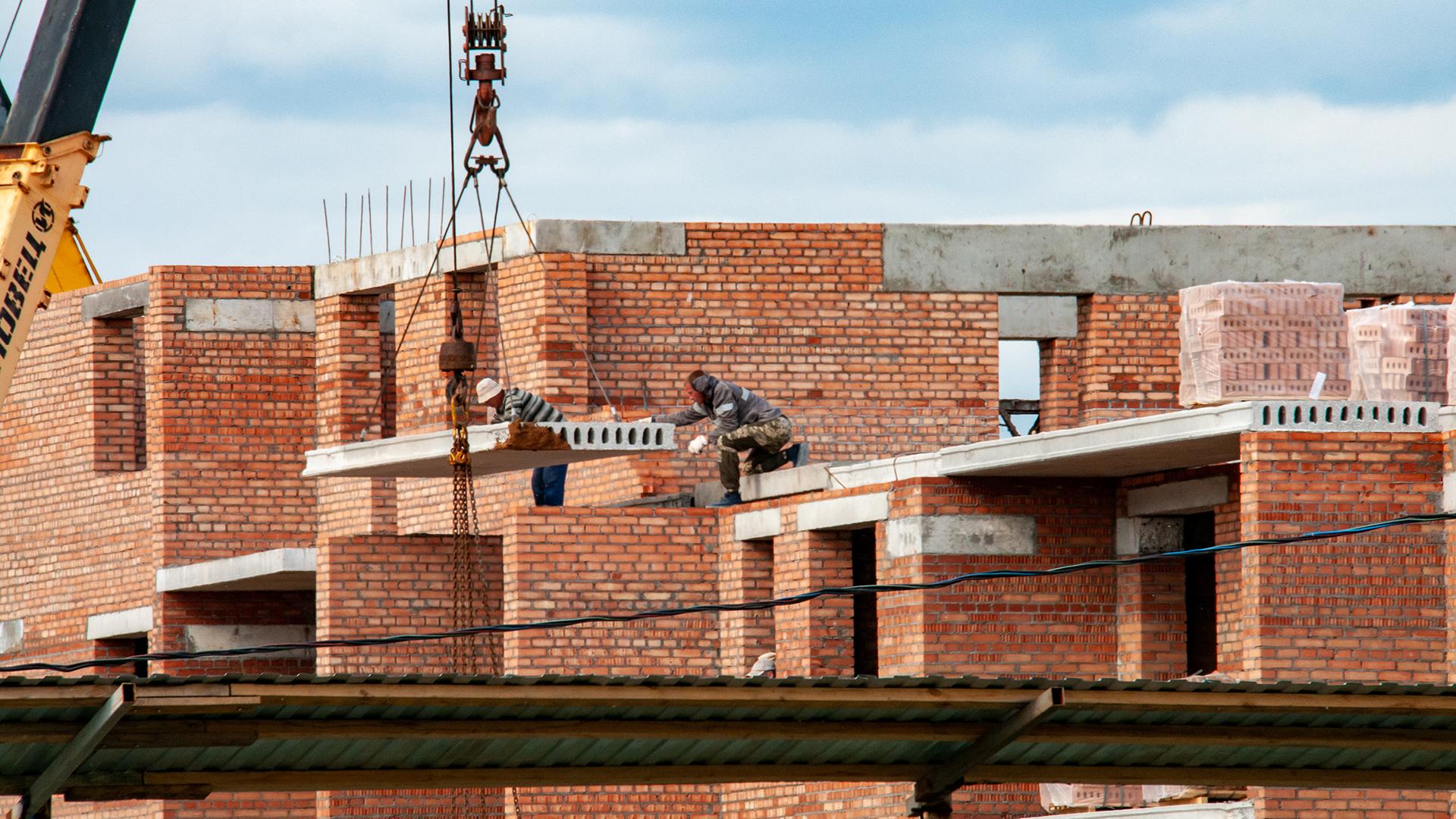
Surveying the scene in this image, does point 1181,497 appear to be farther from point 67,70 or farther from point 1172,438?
point 67,70

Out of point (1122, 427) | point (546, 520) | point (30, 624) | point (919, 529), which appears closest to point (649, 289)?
point (546, 520)

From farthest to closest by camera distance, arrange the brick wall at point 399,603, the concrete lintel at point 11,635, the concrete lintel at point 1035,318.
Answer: the concrete lintel at point 11,635, the concrete lintel at point 1035,318, the brick wall at point 399,603

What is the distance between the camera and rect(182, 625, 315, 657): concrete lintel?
2770cm

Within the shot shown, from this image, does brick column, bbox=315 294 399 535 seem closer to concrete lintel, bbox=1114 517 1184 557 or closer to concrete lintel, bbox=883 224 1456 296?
concrete lintel, bbox=883 224 1456 296

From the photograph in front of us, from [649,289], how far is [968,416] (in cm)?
293

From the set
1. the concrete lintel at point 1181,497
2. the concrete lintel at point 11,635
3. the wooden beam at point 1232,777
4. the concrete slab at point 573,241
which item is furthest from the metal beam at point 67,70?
the concrete lintel at point 11,635

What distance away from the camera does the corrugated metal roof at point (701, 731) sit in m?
10.7

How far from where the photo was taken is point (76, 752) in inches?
417

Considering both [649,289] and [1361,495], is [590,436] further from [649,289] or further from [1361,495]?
[1361,495]

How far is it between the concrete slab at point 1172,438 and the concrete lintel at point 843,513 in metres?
0.68

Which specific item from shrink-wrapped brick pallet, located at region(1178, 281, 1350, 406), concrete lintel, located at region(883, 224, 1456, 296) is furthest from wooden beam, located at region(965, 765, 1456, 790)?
concrete lintel, located at region(883, 224, 1456, 296)

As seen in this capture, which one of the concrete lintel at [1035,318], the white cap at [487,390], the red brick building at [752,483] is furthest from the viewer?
the concrete lintel at [1035,318]

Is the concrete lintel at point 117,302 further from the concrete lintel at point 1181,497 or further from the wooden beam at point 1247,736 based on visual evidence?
the wooden beam at point 1247,736

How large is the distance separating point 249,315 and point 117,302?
1440 millimetres
